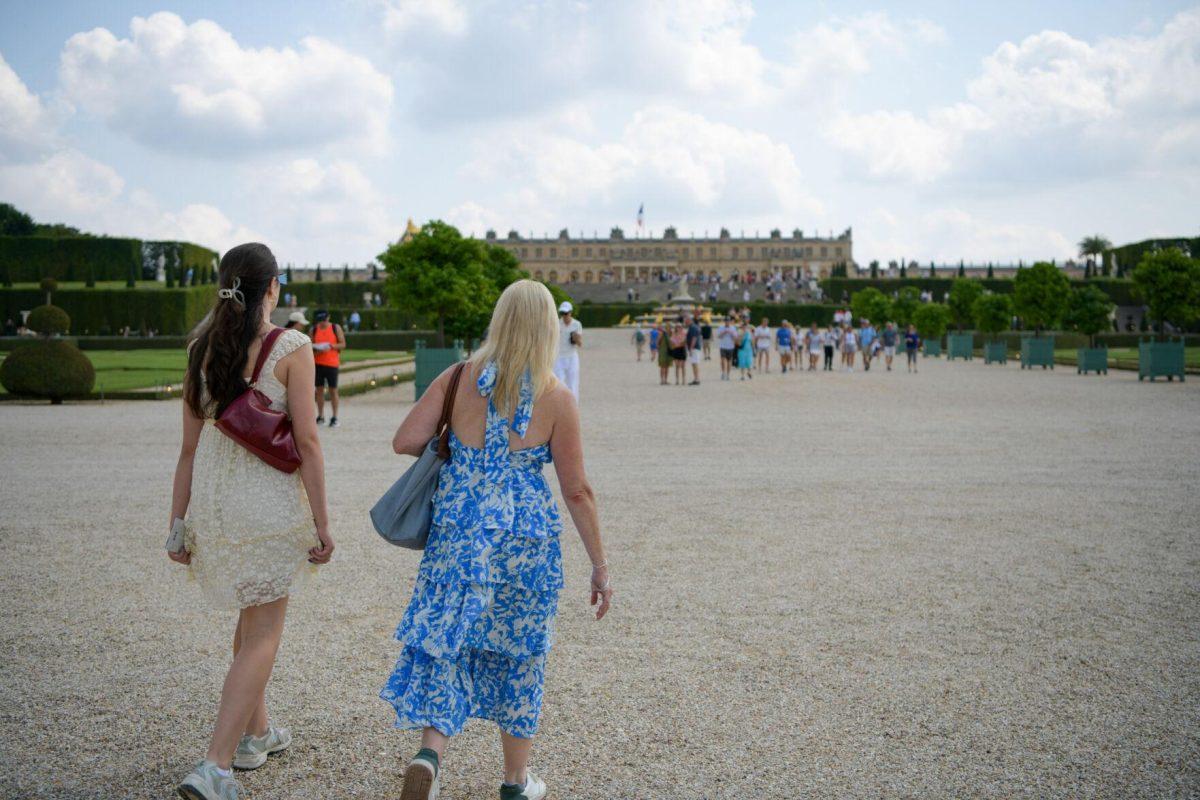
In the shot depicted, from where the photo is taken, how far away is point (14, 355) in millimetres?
16844

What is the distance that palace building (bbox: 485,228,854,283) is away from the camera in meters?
121

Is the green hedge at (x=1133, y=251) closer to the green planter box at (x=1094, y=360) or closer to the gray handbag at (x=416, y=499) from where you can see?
the green planter box at (x=1094, y=360)

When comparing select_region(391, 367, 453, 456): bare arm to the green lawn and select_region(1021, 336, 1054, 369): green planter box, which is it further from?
select_region(1021, 336, 1054, 369): green planter box

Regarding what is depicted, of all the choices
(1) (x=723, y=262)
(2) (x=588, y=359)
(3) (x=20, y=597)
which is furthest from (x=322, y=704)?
(1) (x=723, y=262)

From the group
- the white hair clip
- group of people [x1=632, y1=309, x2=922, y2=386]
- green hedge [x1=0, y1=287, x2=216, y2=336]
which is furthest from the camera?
green hedge [x1=0, y1=287, x2=216, y2=336]

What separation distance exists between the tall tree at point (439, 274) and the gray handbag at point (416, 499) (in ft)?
62.6

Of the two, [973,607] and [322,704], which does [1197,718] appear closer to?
[973,607]

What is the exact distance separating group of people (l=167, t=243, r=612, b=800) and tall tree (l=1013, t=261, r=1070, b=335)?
34.7 m

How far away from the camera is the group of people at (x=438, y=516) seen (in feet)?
9.67

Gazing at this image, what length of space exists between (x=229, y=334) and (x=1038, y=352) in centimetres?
2787

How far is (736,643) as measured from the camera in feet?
14.8

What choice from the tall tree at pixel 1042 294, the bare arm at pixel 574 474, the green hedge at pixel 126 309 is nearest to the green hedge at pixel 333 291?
the green hedge at pixel 126 309

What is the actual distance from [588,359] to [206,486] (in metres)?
32.6

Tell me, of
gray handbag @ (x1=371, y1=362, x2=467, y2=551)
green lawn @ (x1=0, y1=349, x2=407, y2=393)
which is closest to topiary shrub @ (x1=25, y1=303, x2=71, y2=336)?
green lawn @ (x1=0, y1=349, x2=407, y2=393)
